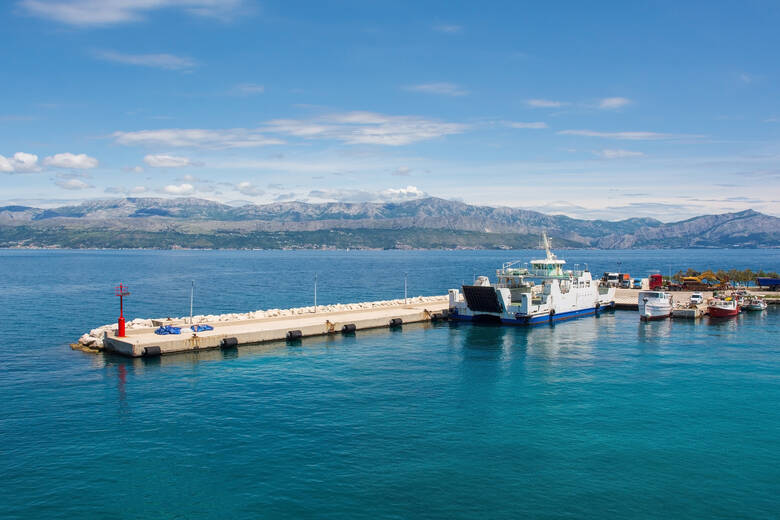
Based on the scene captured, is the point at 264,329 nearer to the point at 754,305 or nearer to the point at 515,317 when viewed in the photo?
the point at 515,317

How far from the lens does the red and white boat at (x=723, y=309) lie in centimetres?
7975

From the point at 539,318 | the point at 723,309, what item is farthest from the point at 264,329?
the point at 723,309

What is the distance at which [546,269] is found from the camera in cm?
8469

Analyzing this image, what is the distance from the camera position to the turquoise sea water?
23141 mm

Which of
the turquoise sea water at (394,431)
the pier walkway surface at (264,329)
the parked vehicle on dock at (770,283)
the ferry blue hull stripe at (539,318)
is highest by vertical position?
the parked vehicle on dock at (770,283)

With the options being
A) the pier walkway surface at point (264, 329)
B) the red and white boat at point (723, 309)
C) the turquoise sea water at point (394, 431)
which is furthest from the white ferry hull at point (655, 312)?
the pier walkway surface at point (264, 329)

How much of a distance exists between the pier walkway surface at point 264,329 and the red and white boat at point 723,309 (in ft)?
127

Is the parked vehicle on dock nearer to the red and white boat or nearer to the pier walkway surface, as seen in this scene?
the red and white boat

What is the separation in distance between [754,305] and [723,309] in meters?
11.1

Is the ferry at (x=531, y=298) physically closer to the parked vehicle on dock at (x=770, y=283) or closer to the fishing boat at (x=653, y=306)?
the fishing boat at (x=653, y=306)

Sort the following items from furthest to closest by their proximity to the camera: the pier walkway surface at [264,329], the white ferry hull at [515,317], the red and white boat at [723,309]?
the red and white boat at [723,309] < the white ferry hull at [515,317] < the pier walkway surface at [264,329]

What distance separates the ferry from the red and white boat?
14.5 m

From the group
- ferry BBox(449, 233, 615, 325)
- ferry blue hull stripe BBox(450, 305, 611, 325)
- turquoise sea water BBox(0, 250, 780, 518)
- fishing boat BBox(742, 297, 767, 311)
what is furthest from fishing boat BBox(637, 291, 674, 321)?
fishing boat BBox(742, 297, 767, 311)

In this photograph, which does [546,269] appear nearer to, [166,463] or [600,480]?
[600,480]
